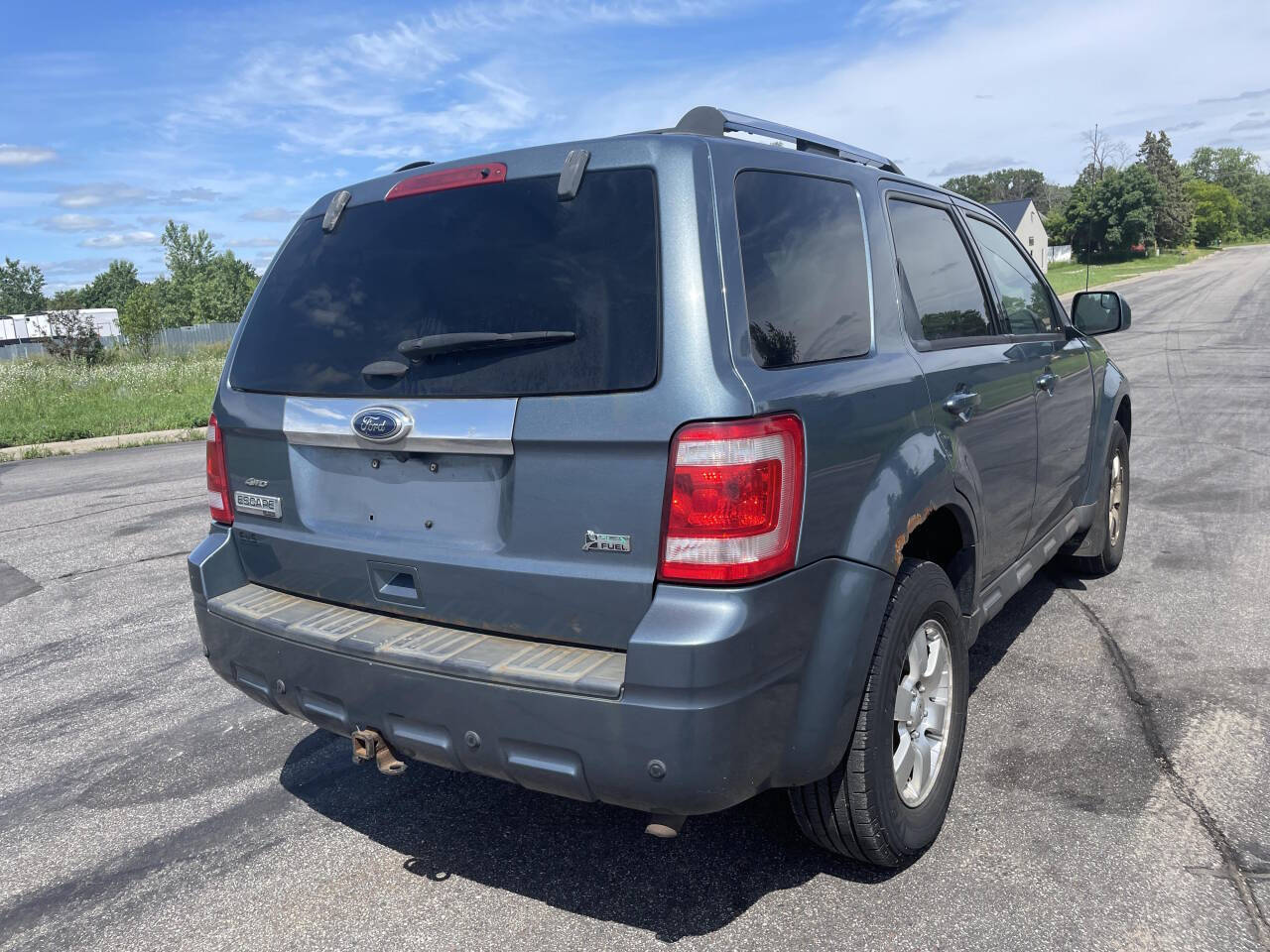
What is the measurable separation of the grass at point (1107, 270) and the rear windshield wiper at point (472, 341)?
41.3 meters

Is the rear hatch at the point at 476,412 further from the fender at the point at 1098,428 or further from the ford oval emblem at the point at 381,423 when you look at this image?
the fender at the point at 1098,428

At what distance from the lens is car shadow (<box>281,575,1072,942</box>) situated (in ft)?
9.20

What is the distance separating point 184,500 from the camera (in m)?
9.15

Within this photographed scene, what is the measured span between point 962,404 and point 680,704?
157cm

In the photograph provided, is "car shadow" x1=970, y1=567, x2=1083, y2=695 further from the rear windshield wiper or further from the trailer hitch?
the rear windshield wiper

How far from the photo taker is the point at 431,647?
254 cm

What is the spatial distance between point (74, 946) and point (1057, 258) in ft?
315

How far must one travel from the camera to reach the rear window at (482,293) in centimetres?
238

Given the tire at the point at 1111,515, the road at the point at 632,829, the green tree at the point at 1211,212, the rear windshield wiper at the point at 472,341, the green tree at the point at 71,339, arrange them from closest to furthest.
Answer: the rear windshield wiper at the point at 472,341 → the road at the point at 632,829 → the tire at the point at 1111,515 → the green tree at the point at 71,339 → the green tree at the point at 1211,212

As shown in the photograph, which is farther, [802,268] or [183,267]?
[183,267]

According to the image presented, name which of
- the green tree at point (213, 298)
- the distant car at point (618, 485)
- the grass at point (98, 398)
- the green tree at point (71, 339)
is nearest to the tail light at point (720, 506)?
the distant car at point (618, 485)

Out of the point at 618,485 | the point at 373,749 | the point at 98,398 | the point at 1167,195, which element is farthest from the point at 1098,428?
the point at 1167,195

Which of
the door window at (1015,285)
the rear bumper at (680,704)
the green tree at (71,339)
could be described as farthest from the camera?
the green tree at (71,339)

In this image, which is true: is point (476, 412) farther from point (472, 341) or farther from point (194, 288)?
point (194, 288)
